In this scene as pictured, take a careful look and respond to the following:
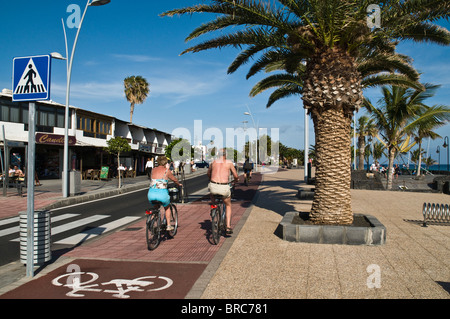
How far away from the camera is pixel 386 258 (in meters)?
5.45

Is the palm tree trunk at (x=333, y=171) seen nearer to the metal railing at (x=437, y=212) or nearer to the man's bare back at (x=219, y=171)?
the man's bare back at (x=219, y=171)

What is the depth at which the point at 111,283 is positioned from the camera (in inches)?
177

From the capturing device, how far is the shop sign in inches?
962

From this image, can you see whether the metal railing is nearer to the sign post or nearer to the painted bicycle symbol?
the painted bicycle symbol

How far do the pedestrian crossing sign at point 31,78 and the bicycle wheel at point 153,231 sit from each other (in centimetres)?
258

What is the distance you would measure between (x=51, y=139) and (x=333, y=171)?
23.1 meters

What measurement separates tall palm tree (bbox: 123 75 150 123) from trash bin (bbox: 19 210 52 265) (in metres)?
42.6

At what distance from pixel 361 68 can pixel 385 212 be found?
4.63 m

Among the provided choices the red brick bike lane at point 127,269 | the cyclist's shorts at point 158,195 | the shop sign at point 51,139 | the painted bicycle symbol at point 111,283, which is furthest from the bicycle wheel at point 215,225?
the shop sign at point 51,139

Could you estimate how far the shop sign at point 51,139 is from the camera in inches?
962

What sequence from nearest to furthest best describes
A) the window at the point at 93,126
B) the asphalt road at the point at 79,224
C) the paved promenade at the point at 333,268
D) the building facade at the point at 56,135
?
the paved promenade at the point at 333,268
the asphalt road at the point at 79,224
the building facade at the point at 56,135
the window at the point at 93,126

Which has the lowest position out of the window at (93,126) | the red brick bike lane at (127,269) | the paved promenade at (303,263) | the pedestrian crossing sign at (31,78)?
the red brick bike lane at (127,269)
